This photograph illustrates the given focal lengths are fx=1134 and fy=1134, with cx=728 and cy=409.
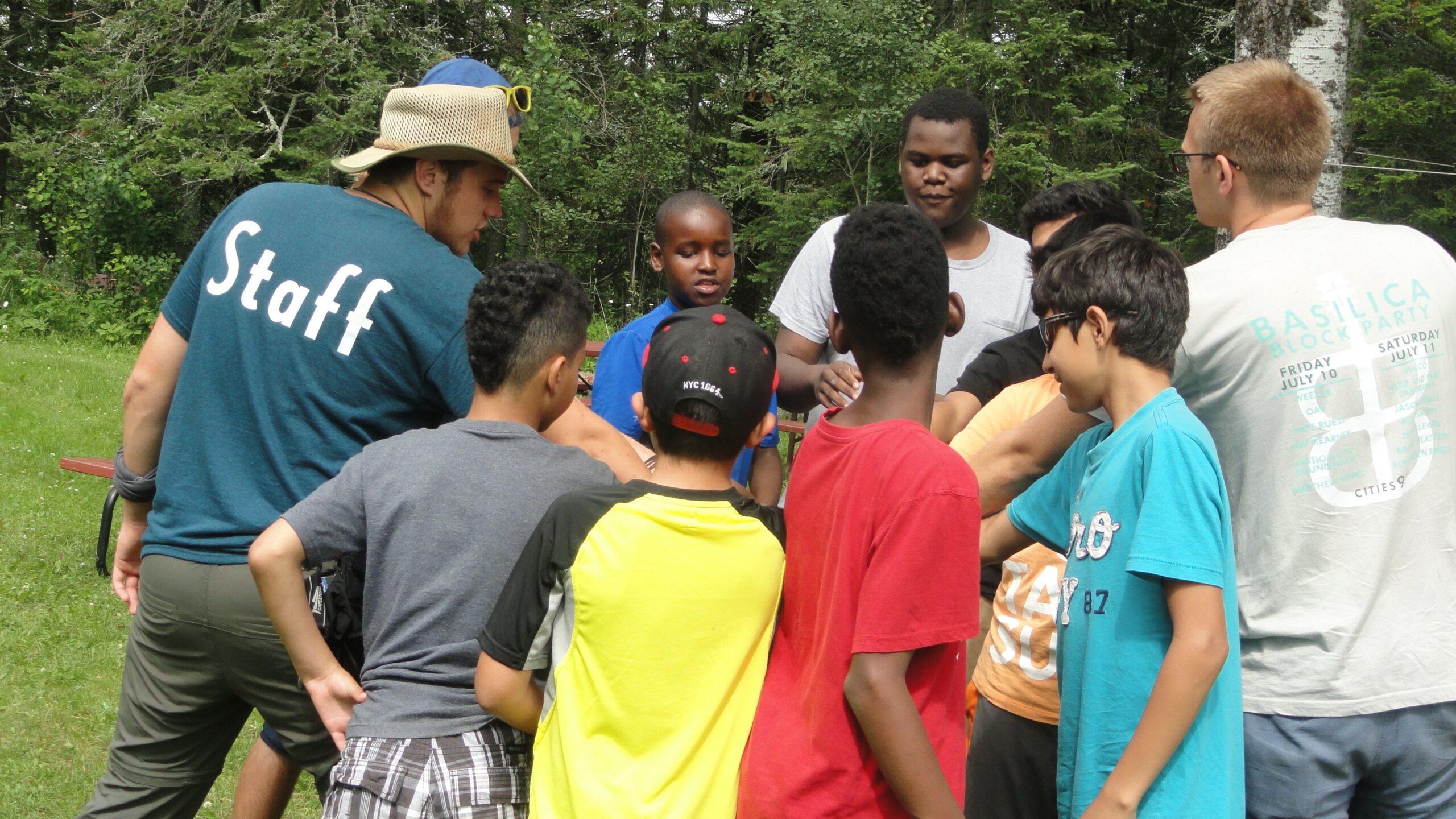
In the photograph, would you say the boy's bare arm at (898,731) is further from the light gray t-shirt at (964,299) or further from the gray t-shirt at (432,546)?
the light gray t-shirt at (964,299)

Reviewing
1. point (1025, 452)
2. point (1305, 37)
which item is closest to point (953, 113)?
point (1025, 452)

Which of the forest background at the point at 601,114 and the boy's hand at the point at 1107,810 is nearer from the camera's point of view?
the boy's hand at the point at 1107,810

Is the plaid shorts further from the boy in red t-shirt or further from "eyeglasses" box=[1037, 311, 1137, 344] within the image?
"eyeglasses" box=[1037, 311, 1137, 344]

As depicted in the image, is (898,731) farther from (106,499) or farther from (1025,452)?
(106,499)

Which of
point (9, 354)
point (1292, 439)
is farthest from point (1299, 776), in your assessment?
point (9, 354)

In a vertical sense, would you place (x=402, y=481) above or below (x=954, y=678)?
above

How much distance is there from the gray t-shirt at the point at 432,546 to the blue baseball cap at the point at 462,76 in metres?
1.10

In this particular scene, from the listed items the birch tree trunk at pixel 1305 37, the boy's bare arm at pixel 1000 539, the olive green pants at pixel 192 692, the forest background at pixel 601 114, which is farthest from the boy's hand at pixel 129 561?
the forest background at pixel 601 114

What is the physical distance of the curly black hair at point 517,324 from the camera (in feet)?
8.09

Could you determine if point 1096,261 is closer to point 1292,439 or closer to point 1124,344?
point 1124,344

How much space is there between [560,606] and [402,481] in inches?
18.7

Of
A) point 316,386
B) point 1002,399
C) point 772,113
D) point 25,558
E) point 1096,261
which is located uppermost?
point 772,113

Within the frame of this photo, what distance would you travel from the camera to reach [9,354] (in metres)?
13.0

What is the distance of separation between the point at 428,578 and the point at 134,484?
1188 mm
